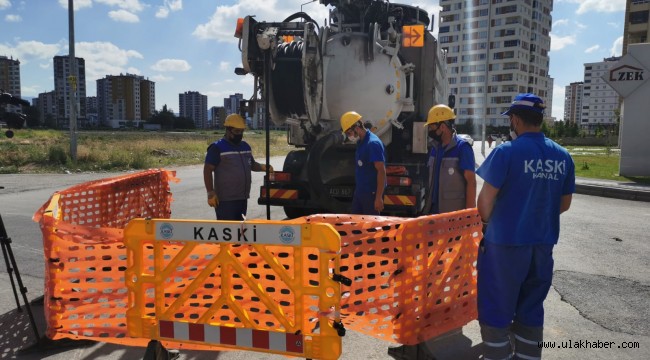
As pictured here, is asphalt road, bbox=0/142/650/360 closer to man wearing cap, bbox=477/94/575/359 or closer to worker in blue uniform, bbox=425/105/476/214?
man wearing cap, bbox=477/94/575/359

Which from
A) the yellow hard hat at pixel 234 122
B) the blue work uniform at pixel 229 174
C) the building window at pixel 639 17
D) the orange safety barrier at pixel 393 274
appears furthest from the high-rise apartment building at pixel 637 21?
the orange safety barrier at pixel 393 274

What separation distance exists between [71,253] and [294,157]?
183 inches

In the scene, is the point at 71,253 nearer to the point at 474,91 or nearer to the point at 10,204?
the point at 10,204

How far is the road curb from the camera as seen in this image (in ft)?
39.2

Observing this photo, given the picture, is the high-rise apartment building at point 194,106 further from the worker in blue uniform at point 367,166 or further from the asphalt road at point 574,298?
the worker in blue uniform at point 367,166

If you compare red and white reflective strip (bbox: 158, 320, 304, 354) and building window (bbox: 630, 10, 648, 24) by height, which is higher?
building window (bbox: 630, 10, 648, 24)

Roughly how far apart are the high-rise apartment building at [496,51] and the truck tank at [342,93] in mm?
80949

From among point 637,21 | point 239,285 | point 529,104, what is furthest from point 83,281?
point 637,21

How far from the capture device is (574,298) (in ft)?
15.9

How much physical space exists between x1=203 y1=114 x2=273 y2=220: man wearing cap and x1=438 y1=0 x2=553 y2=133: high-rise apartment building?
84205 millimetres

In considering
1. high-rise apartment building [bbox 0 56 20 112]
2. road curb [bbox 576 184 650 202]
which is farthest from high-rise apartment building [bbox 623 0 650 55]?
high-rise apartment building [bbox 0 56 20 112]

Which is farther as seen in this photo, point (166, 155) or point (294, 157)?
point (166, 155)

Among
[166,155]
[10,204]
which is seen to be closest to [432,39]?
[10,204]

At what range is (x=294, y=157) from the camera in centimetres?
782
